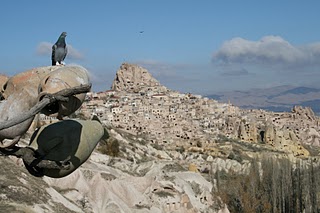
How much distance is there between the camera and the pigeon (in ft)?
10.6

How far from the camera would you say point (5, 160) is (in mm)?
13414

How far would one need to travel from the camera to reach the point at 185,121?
78.3 meters

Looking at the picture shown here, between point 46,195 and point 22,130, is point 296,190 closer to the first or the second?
point 46,195

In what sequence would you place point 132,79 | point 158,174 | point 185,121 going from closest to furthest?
point 158,174
point 185,121
point 132,79

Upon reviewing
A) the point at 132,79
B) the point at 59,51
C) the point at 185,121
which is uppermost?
the point at 59,51

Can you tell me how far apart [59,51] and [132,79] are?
400 feet

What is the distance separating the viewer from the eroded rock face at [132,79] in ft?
401

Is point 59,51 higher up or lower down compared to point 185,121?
higher up

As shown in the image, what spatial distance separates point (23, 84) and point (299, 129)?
3802 inches

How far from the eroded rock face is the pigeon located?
378 feet

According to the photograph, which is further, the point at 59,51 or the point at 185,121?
the point at 185,121

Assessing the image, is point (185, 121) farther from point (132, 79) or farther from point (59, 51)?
point (59, 51)

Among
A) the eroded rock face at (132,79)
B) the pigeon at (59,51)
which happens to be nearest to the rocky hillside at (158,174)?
the pigeon at (59,51)

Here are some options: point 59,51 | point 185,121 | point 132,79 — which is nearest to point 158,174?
point 59,51
